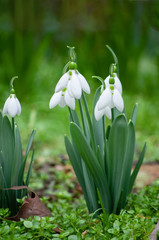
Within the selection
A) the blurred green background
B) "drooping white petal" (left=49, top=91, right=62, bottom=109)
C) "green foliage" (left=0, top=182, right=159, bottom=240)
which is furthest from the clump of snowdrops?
the blurred green background

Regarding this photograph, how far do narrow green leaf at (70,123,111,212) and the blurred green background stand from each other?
154 centimetres

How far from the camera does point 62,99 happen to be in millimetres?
1353

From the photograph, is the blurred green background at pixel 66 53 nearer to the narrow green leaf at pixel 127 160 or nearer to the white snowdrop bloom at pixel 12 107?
the narrow green leaf at pixel 127 160

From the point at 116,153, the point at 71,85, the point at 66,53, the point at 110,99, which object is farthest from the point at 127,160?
the point at 66,53

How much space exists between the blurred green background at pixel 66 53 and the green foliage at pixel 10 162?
147cm

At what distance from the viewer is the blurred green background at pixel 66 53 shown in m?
3.86

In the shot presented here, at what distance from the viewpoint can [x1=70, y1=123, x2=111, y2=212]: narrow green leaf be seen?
1.33 metres

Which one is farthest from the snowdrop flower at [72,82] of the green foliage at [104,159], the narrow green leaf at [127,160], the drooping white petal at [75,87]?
the narrow green leaf at [127,160]

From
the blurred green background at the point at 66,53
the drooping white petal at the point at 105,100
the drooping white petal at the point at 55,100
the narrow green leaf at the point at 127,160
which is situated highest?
the blurred green background at the point at 66,53

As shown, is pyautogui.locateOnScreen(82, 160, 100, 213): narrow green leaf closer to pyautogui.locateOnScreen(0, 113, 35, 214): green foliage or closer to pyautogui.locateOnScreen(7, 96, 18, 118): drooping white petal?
pyautogui.locateOnScreen(0, 113, 35, 214): green foliage

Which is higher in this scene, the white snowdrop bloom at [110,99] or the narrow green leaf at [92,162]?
the white snowdrop bloom at [110,99]

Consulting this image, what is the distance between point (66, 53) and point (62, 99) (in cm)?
440

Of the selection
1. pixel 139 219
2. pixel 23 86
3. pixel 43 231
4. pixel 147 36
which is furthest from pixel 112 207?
pixel 147 36

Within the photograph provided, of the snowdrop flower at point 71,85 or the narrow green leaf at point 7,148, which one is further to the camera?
the narrow green leaf at point 7,148
